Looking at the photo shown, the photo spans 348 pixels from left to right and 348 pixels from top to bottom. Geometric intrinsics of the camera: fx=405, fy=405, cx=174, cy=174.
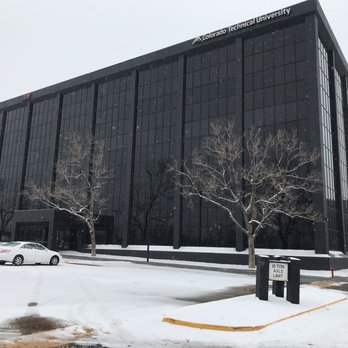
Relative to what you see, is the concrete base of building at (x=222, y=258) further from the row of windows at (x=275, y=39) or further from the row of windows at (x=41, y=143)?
the row of windows at (x=275, y=39)

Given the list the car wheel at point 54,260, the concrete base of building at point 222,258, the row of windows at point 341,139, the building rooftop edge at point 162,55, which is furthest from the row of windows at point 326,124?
the car wheel at point 54,260

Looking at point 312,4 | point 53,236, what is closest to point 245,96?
point 312,4

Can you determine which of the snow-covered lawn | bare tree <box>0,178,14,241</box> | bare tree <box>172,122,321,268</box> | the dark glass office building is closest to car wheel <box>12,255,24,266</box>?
the snow-covered lawn

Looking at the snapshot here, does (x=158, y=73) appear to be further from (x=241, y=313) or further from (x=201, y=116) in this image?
(x=241, y=313)

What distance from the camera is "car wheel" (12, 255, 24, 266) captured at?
22420 millimetres

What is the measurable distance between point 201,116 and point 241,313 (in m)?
34.4

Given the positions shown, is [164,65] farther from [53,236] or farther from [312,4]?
[53,236]

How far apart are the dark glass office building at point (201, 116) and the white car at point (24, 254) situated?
17.9m

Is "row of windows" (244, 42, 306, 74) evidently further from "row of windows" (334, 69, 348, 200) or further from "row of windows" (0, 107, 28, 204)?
"row of windows" (0, 107, 28, 204)

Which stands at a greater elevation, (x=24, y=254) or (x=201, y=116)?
(x=201, y=116)

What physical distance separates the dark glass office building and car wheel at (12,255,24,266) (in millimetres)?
19703

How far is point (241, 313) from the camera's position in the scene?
935cm

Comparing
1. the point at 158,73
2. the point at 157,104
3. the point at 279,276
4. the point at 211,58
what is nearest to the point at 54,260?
the point at 279,276

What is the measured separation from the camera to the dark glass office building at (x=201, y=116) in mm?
37062
